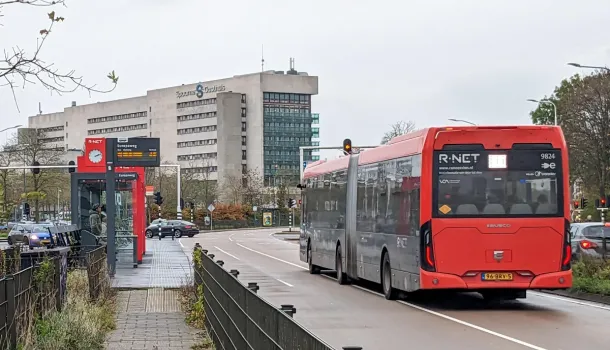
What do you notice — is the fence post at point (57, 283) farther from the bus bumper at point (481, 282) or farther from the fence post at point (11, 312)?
the bus bumper at point (481, 282)

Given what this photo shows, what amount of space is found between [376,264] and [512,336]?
771 centimetres

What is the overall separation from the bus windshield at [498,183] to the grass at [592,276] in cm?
348

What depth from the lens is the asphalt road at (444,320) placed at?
1413 cm

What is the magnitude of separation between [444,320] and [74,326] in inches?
267

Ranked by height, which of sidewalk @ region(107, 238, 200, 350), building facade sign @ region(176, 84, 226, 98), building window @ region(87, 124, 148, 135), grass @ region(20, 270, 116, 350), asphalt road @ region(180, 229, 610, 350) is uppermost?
building facade sign @ region(176, 84, 226, 98)

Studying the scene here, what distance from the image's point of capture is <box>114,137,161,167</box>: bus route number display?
28.2m

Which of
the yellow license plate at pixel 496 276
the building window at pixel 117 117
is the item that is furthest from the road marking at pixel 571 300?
the building window at pixel 117 117

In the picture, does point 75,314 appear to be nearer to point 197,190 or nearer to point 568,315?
point 568,315

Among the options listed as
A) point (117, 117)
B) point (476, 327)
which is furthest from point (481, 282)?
→ point (117, 117)

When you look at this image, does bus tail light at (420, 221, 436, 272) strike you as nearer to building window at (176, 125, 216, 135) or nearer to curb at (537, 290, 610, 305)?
curb at (537, 290, 610, 305)

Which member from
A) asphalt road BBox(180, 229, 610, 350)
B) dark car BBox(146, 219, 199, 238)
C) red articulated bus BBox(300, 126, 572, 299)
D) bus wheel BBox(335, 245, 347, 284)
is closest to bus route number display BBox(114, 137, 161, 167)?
asphalt road BBox(180, 229, 610, 350)

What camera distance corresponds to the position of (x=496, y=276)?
719 inches

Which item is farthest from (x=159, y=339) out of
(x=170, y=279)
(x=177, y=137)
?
(x=177, y=137)

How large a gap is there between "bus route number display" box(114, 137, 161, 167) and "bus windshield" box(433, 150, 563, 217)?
1216 cm
